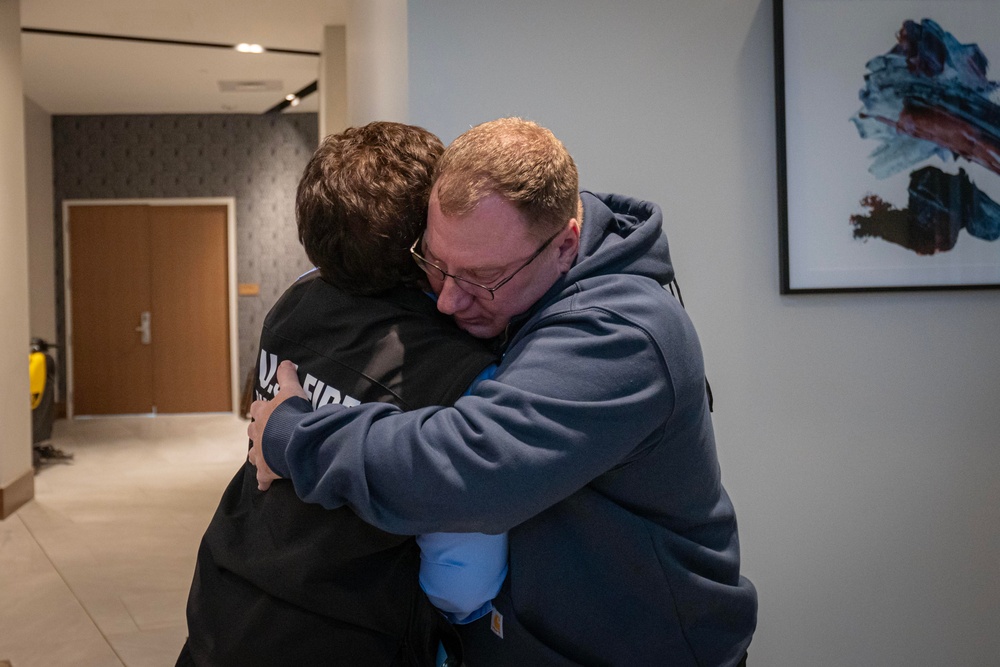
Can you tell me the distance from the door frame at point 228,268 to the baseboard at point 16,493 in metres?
4.17

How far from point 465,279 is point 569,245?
159 mm

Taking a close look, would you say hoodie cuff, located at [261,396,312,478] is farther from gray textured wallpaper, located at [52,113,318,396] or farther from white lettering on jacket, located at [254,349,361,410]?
gray textured wallpaper, located at [52,113,318,396]

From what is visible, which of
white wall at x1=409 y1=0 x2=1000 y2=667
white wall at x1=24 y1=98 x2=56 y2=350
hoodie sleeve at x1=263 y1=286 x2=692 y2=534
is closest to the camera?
hoodie sleeve at x1=263 y1=286 x2=692 y2=534

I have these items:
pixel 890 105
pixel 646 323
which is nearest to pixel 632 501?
pixel 646 323

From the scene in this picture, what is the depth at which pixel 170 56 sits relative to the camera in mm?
7316

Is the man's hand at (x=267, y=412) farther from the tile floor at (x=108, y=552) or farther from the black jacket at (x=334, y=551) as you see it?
the tile floor at (x=108, y=552)

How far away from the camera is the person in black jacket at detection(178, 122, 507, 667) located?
1.13 metres

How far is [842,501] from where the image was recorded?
2193mm

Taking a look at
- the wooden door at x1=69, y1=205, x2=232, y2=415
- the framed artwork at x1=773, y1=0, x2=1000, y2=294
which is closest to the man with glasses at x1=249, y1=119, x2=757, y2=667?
the framed artwork at x1=773, y1=0, x2=1000, y2=294

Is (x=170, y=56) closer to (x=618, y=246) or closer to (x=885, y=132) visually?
(x=885, y=132)

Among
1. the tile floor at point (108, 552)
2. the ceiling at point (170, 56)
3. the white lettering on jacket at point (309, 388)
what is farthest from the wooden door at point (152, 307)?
the white lettering on jacket at point (309, 388)

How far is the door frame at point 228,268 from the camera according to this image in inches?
378

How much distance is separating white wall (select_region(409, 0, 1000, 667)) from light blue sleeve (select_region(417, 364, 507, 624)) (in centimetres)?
107

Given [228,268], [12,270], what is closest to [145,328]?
[228,268]
